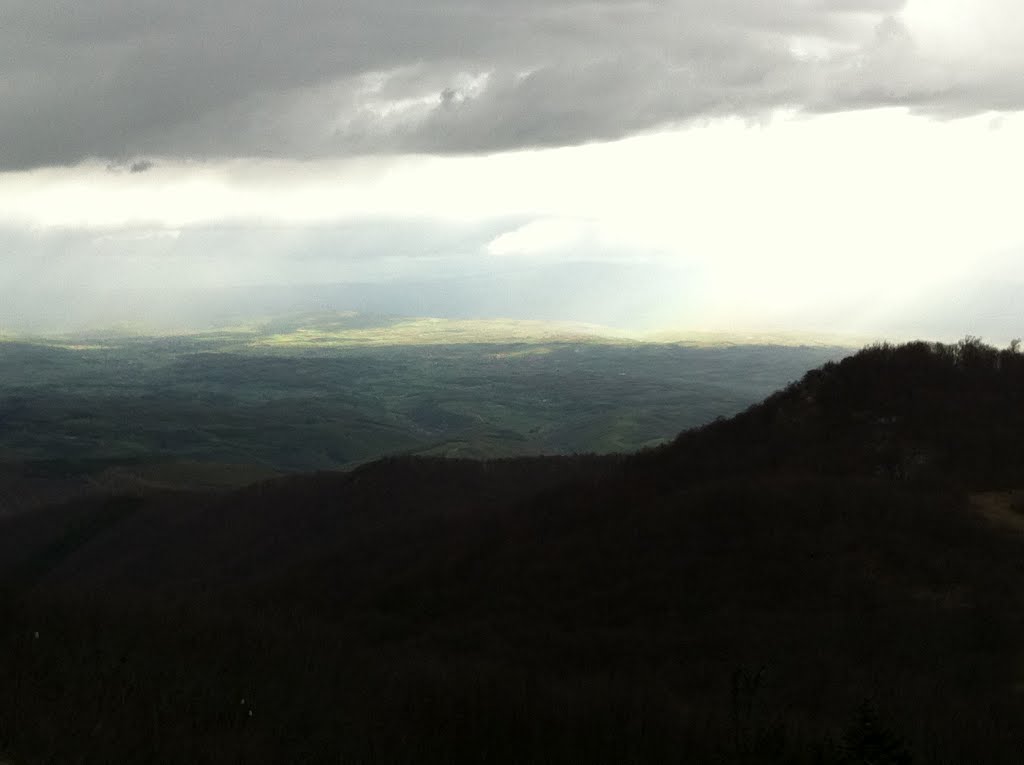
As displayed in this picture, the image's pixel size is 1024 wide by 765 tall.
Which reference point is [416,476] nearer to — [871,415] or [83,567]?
[83,567]

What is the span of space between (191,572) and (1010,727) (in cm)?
10247

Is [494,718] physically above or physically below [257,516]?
above

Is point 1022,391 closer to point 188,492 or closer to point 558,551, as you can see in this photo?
point 558,551

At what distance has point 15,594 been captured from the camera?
56938mm

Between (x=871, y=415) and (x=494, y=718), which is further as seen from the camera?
(x=871, y=415)

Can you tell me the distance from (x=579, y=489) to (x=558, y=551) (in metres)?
18.9

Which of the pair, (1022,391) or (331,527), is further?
(331,527)

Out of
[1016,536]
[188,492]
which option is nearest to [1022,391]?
[1016,536]

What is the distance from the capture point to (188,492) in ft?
553

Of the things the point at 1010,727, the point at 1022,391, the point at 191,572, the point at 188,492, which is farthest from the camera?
the point at 188,492

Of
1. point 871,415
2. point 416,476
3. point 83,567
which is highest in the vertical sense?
point 871,415

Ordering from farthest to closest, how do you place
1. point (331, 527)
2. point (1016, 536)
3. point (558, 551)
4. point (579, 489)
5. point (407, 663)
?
point (331, 527) < point (579, 489) < point (558, 551) < point (1016, 536) < point (407, 663)

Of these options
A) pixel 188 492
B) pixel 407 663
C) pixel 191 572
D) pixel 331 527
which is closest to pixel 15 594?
pixel 407 663

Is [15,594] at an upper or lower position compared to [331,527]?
upper
